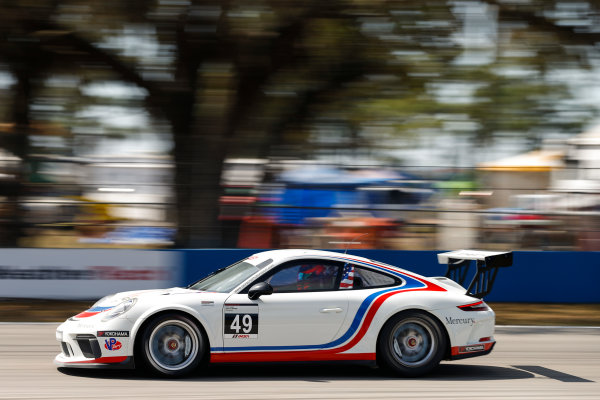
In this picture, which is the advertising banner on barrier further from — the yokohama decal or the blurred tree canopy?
the yokohama decal

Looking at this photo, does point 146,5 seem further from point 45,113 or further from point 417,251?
point 417,251

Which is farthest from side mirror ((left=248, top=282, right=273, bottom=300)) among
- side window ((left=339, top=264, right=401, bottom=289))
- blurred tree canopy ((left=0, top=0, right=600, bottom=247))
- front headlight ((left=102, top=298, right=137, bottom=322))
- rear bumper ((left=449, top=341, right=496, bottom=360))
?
blurred tree canopy ((left=0, top=0, right=600, bottom=247))

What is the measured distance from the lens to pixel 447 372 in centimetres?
763

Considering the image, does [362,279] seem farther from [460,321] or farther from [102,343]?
[102,343]

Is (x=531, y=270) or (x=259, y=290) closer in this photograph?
(x=259, y=290)

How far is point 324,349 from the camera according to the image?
7035 millimetres

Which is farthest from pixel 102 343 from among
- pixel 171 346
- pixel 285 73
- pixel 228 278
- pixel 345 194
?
pixel 285 73

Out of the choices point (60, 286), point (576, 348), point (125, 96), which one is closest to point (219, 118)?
point (125, 96)

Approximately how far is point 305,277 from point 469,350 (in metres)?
1.59

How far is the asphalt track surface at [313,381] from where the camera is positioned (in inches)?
251

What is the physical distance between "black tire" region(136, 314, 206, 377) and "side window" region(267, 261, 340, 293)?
80 cm

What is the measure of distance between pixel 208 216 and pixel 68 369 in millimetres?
8620

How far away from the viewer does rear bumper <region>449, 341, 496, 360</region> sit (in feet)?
23.9

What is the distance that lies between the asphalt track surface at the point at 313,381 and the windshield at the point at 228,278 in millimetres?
732
